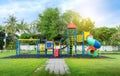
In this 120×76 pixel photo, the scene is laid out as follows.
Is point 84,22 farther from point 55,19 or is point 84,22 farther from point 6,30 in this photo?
point 6,30

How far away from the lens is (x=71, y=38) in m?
27.5

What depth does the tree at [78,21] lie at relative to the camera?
58531mm

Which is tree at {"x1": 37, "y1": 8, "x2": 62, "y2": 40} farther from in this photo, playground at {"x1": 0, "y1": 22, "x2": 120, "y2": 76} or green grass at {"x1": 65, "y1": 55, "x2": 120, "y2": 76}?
green grass at {"x1": 65, "y1": 55, "x2": 120, "y2": 76}

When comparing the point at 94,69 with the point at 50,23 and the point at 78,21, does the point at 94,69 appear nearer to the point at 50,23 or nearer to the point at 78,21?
the point at 50,23

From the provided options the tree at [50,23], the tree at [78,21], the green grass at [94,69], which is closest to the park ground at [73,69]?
the green grass at [94,69]

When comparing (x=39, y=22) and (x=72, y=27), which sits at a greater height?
(x=39, y=22)

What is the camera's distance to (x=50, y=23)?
55.0 metres

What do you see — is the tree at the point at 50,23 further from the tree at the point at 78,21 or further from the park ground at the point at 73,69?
the park ground at the point at 73,69

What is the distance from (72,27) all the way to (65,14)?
3112cm

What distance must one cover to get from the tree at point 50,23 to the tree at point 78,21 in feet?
9.11

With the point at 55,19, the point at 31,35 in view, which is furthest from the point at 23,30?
the point at 55,19

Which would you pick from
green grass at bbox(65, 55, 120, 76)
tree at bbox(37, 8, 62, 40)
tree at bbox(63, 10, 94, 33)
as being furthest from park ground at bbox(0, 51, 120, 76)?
tree at bbox(63, 10, 94, 33)

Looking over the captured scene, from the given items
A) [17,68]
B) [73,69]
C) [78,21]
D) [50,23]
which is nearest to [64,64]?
[17,68]

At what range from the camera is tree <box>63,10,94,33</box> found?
2304 inches
